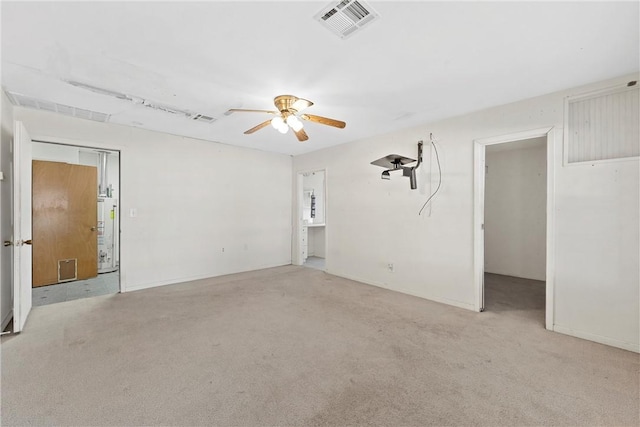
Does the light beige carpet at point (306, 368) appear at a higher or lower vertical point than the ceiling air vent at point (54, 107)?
lower

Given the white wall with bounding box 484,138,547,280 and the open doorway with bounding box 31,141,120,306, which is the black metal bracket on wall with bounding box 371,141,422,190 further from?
the open doorway with bounding box 31,141,120,306

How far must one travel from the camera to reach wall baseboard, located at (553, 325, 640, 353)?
2440 mm

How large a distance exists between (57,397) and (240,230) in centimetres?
369

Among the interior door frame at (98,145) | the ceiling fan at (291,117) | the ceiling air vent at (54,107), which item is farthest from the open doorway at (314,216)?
the ceiling air vent at (54,107)

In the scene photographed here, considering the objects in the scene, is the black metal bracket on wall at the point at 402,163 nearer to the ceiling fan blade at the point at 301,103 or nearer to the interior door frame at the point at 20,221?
the ceiling fan blade at the point at 301,103

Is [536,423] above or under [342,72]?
under

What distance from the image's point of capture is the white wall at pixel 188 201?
4.07 m

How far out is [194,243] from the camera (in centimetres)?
481

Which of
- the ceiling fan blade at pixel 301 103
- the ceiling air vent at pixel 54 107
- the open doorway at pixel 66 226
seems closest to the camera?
the ceiling fan blade at pixel 301 103

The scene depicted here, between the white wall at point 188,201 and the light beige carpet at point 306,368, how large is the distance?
3.98 ft

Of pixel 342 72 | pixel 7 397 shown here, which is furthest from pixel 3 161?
pixel 342 72

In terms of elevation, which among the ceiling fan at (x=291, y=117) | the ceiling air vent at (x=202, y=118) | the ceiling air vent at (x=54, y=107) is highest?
the ceiling air vent at (x=202, y=118)

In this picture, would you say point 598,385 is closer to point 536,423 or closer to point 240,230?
point 536,423

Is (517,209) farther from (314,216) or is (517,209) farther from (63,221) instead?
(63,221)
